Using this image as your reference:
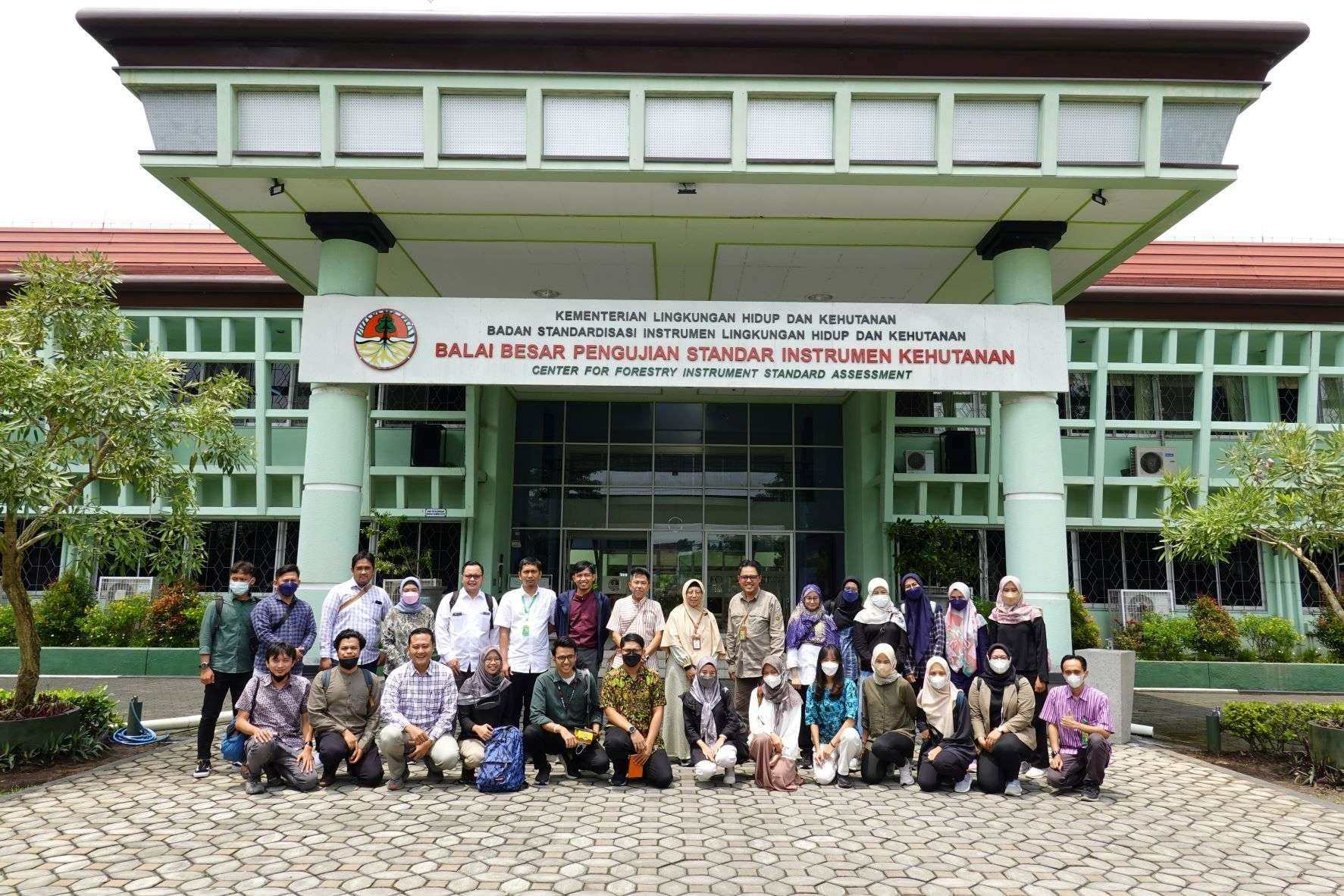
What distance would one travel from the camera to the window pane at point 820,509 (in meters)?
19.7

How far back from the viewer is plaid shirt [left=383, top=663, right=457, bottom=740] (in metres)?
7.88

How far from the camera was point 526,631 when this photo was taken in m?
8.72

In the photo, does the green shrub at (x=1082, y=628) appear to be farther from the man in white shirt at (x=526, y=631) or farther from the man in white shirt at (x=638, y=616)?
the man in white shirt at (x=526, y=631)

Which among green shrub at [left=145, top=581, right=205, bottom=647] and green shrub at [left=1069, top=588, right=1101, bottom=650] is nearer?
green shrub at [left=1069, top=588, right=1101, bottom=650]

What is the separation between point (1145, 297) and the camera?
17828 mm

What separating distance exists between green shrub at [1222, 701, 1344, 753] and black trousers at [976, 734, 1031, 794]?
3.49 metres

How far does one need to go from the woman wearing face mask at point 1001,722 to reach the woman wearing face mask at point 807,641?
1.42 meters

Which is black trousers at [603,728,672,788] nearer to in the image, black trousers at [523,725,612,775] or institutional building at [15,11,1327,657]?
black trousers at [523,725,612,775]

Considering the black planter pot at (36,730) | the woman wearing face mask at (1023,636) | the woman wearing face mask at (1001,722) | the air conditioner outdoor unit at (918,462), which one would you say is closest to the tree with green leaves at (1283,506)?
the woman wearing face mask at (1023,636)

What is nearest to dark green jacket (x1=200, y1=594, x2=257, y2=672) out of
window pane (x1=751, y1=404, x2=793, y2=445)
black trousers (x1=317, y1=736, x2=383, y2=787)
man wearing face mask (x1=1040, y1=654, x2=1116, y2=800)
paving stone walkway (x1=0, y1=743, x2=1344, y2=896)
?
paving stone walkway (x1=0, y1=743, x2=1344, y2=896)

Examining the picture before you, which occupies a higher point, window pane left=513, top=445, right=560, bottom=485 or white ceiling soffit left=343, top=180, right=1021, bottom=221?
white ceiling soffit left=343, top=180, right=1021, bottom=221

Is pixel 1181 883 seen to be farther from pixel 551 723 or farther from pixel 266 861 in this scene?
pixel 266 861

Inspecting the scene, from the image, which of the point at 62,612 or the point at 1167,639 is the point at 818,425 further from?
the point at 62,612

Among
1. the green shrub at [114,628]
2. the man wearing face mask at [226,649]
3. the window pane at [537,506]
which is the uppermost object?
the window pane at [537,506]
